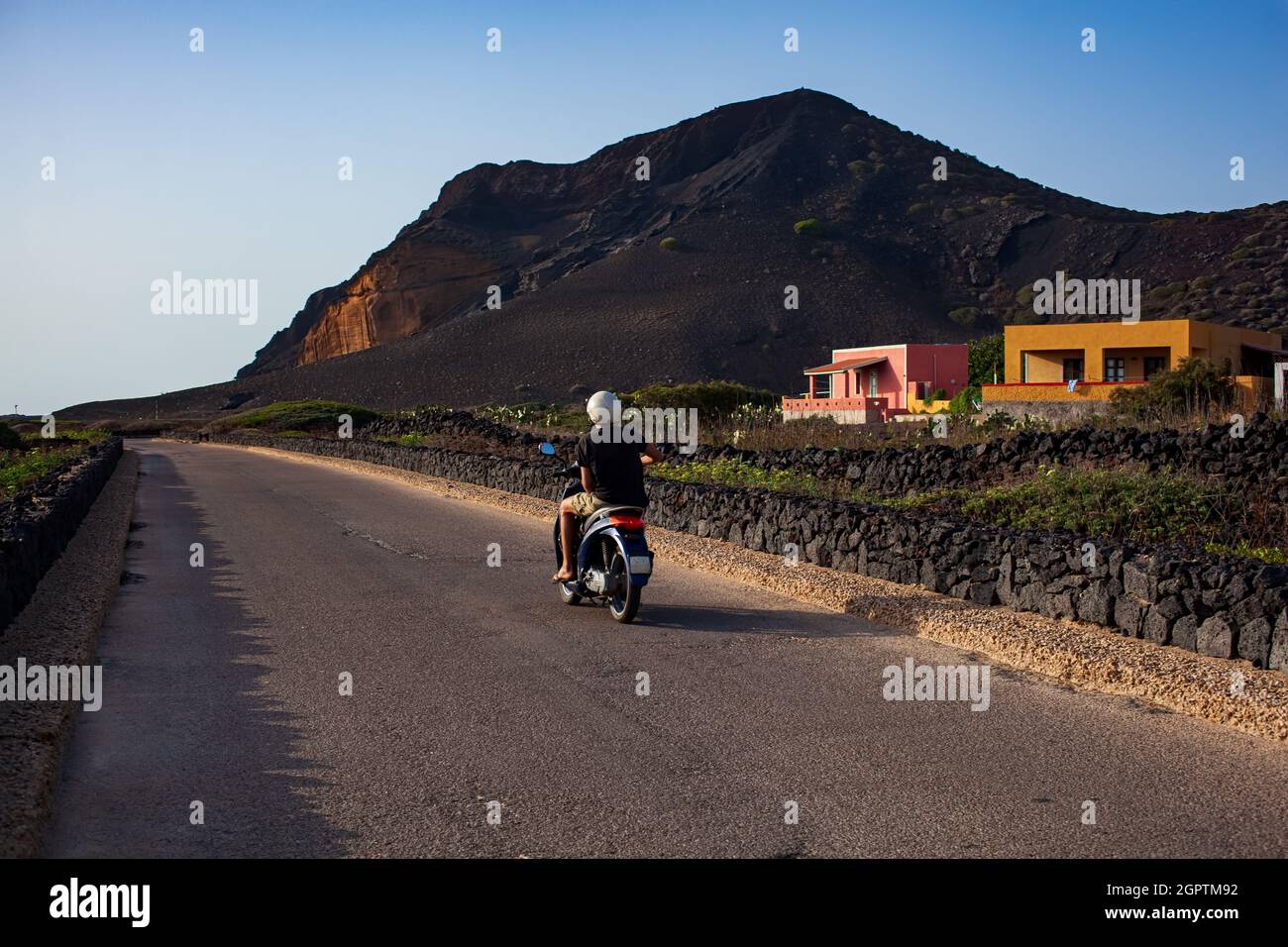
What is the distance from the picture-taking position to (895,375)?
6438 centimetres

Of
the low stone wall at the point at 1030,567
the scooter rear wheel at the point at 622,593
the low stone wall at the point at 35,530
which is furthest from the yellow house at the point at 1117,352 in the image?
the scooter rear wheel at the point at 622,593

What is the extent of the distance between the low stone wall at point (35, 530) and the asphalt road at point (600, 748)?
2.49 feet

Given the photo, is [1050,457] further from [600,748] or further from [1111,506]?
[600,748]

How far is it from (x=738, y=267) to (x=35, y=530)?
358ft

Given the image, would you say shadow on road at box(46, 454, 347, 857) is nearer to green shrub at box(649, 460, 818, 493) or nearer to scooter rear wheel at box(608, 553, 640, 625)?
scooter rear wheel at box(608, 553, 640, 625)

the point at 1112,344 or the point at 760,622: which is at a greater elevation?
the point at 1112,344

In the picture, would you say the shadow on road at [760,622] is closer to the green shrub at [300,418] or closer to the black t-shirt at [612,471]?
the black t-shirt at [612,471]

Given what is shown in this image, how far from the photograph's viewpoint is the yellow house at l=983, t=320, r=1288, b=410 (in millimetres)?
44500

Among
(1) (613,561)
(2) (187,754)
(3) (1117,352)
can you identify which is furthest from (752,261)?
(2) (187,754)

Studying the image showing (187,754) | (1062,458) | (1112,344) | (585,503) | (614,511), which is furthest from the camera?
(1112,344)

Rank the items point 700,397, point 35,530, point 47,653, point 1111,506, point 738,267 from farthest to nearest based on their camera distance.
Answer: point 738,267
point 700,397
point 1111,506
point 35,530
point 47,653

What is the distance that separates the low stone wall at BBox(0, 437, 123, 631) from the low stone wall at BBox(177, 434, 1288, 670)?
23.0 ft

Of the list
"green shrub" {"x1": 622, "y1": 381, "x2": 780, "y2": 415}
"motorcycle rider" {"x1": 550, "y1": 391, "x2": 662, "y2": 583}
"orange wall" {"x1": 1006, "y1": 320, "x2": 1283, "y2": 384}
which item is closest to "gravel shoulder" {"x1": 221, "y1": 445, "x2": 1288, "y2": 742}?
"motorcycle rider" {"x1": 550, "y1": 391, "x2": 662, "y2": 583}
